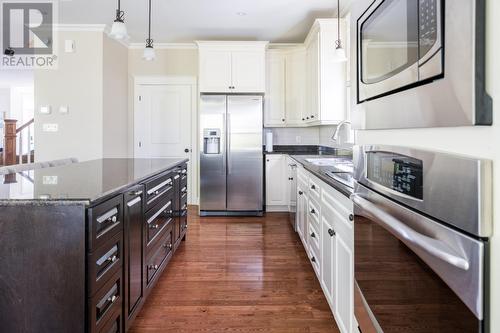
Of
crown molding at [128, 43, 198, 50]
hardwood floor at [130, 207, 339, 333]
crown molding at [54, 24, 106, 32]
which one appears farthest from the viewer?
crown molding at [128, 43, 198, 50]

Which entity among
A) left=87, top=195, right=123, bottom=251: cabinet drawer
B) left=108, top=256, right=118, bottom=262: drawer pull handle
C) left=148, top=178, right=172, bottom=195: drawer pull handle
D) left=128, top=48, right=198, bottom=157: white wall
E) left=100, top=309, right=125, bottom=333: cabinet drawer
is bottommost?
left=100, top=309, right=125, bottom=333: cabinet drawer

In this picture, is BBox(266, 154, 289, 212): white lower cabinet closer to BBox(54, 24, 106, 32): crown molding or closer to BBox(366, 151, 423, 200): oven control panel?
BBox(54, 24, 106, 32): crown molding

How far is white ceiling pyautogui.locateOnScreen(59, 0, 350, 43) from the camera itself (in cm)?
373

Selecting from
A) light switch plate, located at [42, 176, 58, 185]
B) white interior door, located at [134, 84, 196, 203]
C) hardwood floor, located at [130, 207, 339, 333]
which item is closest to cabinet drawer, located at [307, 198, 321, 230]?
hardwood floor, located at [130, 207, 339, 333]

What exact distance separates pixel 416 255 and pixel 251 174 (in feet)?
12.6

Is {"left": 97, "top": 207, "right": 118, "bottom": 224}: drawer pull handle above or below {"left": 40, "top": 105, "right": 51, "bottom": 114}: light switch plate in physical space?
below

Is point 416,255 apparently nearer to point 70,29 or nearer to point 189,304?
point 189,304

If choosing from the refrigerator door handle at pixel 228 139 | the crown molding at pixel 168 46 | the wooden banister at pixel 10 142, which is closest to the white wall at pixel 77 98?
the crown molding at pixel 168 46

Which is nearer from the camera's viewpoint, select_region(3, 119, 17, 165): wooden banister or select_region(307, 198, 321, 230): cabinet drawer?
select_region(307, 198, 321, 230): cabinet drawer

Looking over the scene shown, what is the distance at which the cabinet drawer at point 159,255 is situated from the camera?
2061 mm

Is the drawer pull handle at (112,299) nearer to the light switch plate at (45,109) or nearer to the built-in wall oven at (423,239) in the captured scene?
the built-in wall oven at (423,239)

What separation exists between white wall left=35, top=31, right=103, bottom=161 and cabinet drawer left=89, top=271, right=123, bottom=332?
3478 mm

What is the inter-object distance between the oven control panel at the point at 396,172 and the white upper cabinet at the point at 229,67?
3.77 m

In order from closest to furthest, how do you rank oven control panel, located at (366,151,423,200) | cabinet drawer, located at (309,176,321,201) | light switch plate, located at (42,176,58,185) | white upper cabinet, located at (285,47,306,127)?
1. oven control panel, located at (366,151,423,200)
2. light switch plate, located at (42,176,58,185)
3. cabinet drawer, located at (309,176,321,201)
4. white upper cabinet, located at (285,47,306,127)
